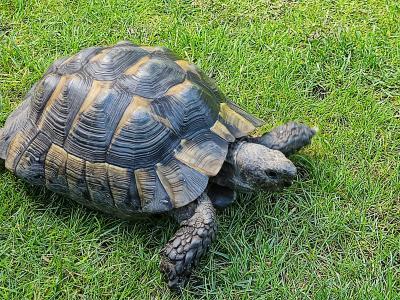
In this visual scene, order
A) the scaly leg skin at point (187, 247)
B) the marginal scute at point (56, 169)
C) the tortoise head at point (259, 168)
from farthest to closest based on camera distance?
1. the marginal scute at point (56, 169)
2. the tortoise head at point (259, 168)
3. the scaly leg skin at point (187, 247)

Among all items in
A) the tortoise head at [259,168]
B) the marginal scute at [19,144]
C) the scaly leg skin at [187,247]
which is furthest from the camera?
the marginal scute at [19,144]

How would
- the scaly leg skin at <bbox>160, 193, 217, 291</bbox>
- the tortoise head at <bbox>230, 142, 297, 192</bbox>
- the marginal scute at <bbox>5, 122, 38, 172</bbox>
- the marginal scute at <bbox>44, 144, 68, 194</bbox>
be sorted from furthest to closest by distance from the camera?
1. the marginal scute at <bbox>5, 122, 38, 172</bbox>
2. the marginal scute at <bbox>44, 144, 68, 194</bbox>
3. the tortoise head at <bbox>230, 142, 297, 192</bbox>
4. the scaly leg skin at <bbox>160, 193, 217, 291</bbox>

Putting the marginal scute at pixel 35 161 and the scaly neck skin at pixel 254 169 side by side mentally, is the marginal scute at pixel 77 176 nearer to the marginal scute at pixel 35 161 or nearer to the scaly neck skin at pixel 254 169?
the marginal scute at pixel 35 161

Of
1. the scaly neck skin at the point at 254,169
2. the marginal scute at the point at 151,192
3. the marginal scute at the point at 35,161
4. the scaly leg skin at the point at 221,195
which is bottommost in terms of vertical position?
the marginal scute at the point at 35,161

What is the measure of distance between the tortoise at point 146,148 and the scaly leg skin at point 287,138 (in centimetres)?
9

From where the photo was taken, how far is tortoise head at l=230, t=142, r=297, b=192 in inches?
135

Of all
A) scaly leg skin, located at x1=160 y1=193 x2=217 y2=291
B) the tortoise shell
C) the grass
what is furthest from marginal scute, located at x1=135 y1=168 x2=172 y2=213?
the grass

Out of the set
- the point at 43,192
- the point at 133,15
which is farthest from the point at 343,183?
the point at 133,15

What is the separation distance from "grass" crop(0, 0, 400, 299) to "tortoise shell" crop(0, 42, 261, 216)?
0.30 m

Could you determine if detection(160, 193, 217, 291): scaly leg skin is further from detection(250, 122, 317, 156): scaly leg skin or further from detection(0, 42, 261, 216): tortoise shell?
detection(250, 122, 317, 156): scaly leg skin

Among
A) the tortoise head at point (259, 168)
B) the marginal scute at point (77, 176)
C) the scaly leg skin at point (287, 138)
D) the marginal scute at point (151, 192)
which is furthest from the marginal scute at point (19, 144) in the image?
the scaly leg skin at point (287, 138)

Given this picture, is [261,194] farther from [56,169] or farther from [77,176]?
[56,169]

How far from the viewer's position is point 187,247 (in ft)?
10.9

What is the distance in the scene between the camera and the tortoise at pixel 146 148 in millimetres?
3404
